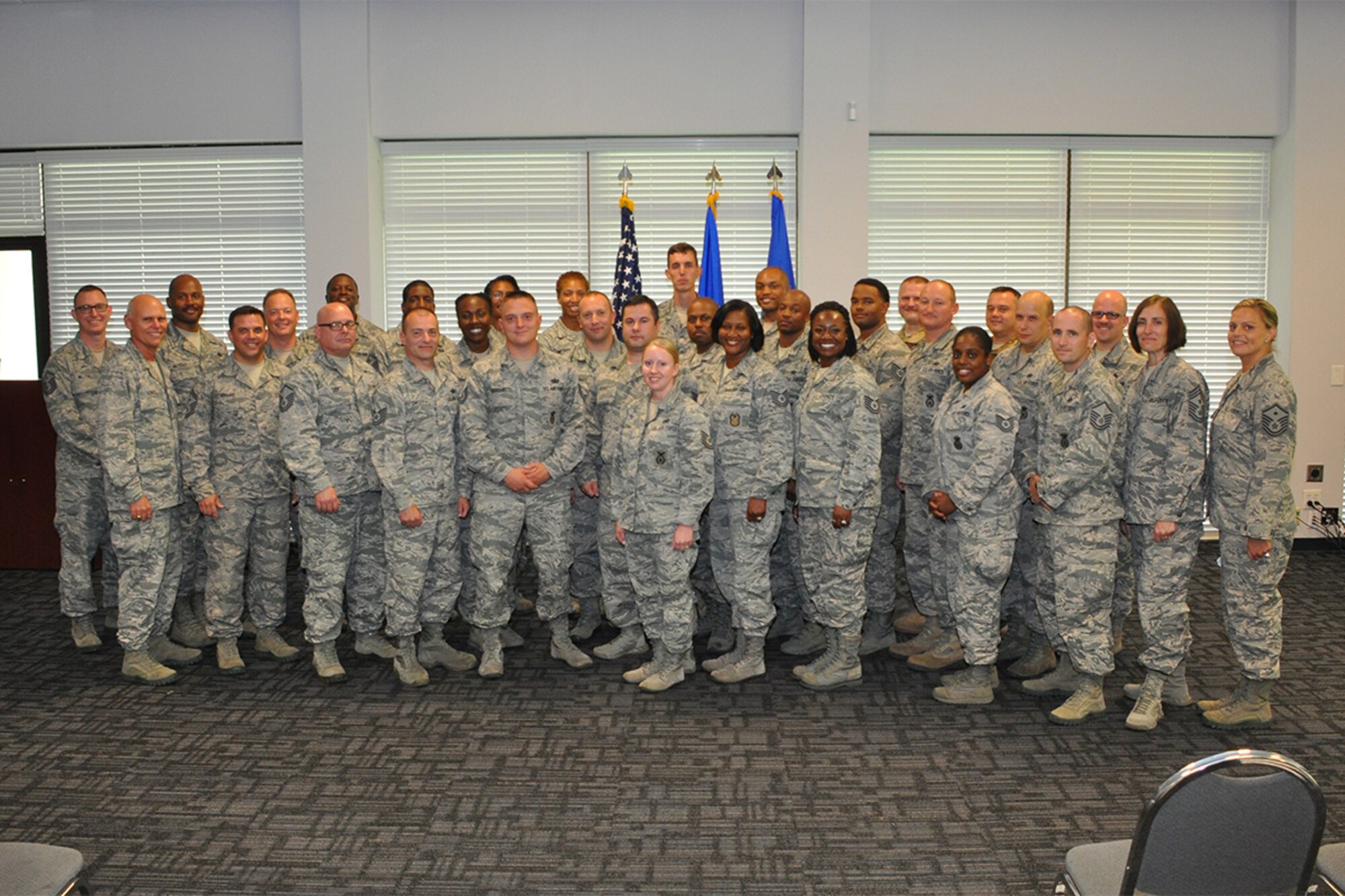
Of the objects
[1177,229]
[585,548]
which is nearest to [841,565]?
[585,548]

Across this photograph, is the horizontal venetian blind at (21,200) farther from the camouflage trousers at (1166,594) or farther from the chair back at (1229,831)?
the chair back at (1229,831)

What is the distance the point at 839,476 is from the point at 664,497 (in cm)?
75

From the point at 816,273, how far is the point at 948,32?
1920 mm

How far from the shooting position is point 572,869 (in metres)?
2.87

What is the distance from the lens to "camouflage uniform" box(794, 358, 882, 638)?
429 centimetres

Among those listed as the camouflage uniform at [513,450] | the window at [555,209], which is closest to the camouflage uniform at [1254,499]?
the camouflage uniform at [513,450]

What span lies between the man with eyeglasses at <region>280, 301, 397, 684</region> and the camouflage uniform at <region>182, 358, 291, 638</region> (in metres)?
0.31

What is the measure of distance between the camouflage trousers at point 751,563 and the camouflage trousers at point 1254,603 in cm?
172

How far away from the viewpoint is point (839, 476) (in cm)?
438

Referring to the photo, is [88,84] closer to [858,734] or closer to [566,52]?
[566,52]

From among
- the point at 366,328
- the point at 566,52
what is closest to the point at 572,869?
the point at 366,328

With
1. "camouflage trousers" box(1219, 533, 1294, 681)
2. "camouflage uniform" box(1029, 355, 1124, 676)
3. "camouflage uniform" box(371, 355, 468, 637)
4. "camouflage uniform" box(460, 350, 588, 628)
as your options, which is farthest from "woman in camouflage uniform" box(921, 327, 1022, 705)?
"camouflage uniform" box(371, 355, 468, 637)

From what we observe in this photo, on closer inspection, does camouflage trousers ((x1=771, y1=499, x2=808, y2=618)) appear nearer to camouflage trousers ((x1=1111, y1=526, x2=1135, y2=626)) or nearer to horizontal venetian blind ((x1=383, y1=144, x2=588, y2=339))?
camouflage trousers ((x1=1111, y1=526, x2=1135, y2=626))

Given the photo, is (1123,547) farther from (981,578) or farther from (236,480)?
(236,480)
